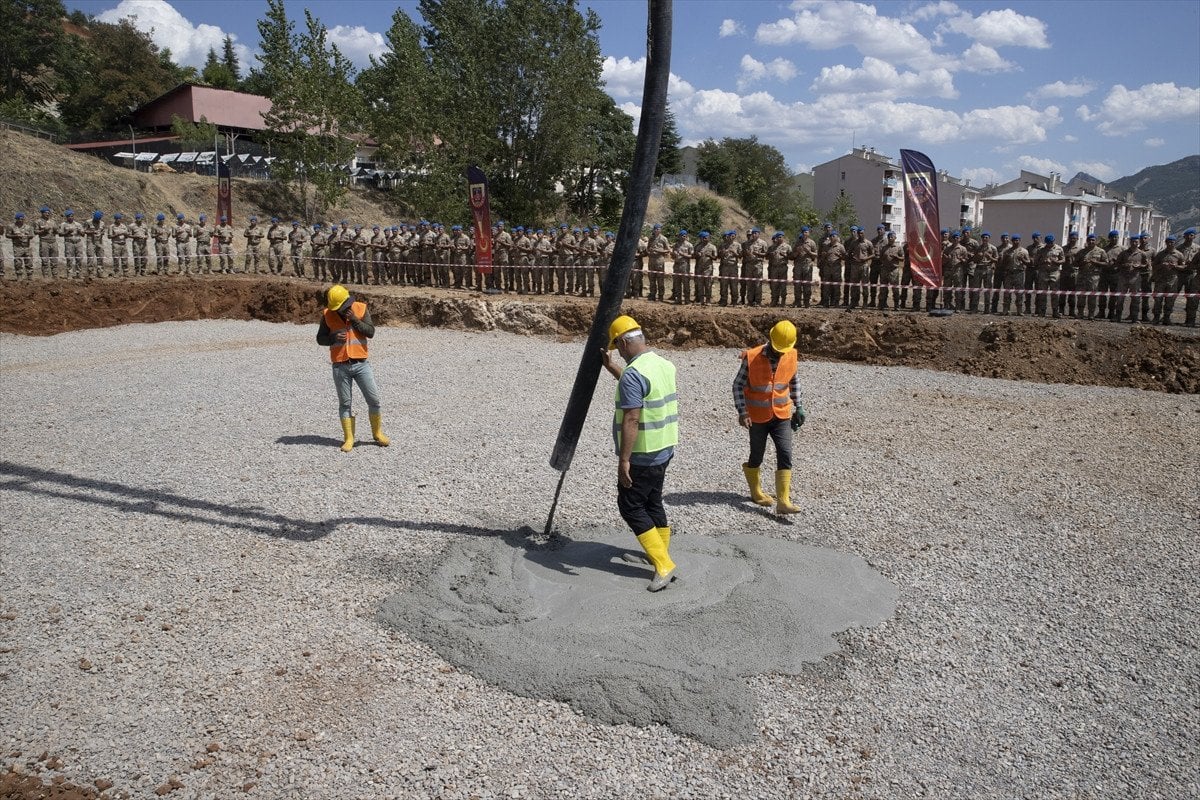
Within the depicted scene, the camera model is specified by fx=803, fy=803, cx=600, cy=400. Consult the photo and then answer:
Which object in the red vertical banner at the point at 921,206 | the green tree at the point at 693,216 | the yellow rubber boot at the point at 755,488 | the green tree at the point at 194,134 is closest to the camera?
the yellow rubber boot at the point at 755,488

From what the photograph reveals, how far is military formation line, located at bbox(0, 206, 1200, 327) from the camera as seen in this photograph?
645 inches

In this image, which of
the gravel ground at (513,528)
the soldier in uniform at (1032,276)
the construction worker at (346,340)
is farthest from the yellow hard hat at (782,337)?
the soldier in uniform at (1032,276)

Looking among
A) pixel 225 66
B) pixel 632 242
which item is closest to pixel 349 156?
pixel 632 242

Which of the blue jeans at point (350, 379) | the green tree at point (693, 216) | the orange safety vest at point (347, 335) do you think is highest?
the green tree at point (693, 216)

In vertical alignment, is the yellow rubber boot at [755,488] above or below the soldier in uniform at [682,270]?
below

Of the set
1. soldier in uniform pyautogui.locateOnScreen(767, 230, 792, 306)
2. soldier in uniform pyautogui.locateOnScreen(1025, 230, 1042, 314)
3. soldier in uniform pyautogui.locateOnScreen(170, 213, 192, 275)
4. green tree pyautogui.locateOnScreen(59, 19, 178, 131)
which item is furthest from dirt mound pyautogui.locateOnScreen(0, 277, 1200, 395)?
green tree pyautogui.locateOnScreen(59, 19, 178, 131)

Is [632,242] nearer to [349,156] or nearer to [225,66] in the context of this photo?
[349,156]

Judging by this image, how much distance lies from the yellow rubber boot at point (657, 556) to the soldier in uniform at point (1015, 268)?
14271 millimetres

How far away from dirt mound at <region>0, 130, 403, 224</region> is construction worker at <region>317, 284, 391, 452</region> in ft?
111

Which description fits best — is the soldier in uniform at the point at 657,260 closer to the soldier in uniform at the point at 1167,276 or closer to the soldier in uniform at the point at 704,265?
the soldier in uniform at the point at 704,265

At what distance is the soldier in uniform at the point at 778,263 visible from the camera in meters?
19.1

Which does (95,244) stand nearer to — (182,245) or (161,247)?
(161,247)

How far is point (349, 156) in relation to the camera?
133ft

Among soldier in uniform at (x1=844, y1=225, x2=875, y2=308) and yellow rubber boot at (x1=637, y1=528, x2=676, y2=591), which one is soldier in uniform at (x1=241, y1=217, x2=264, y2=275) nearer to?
Answer: soldier in uniform at (x1=844, y1=225, x2=875, y2=308)
